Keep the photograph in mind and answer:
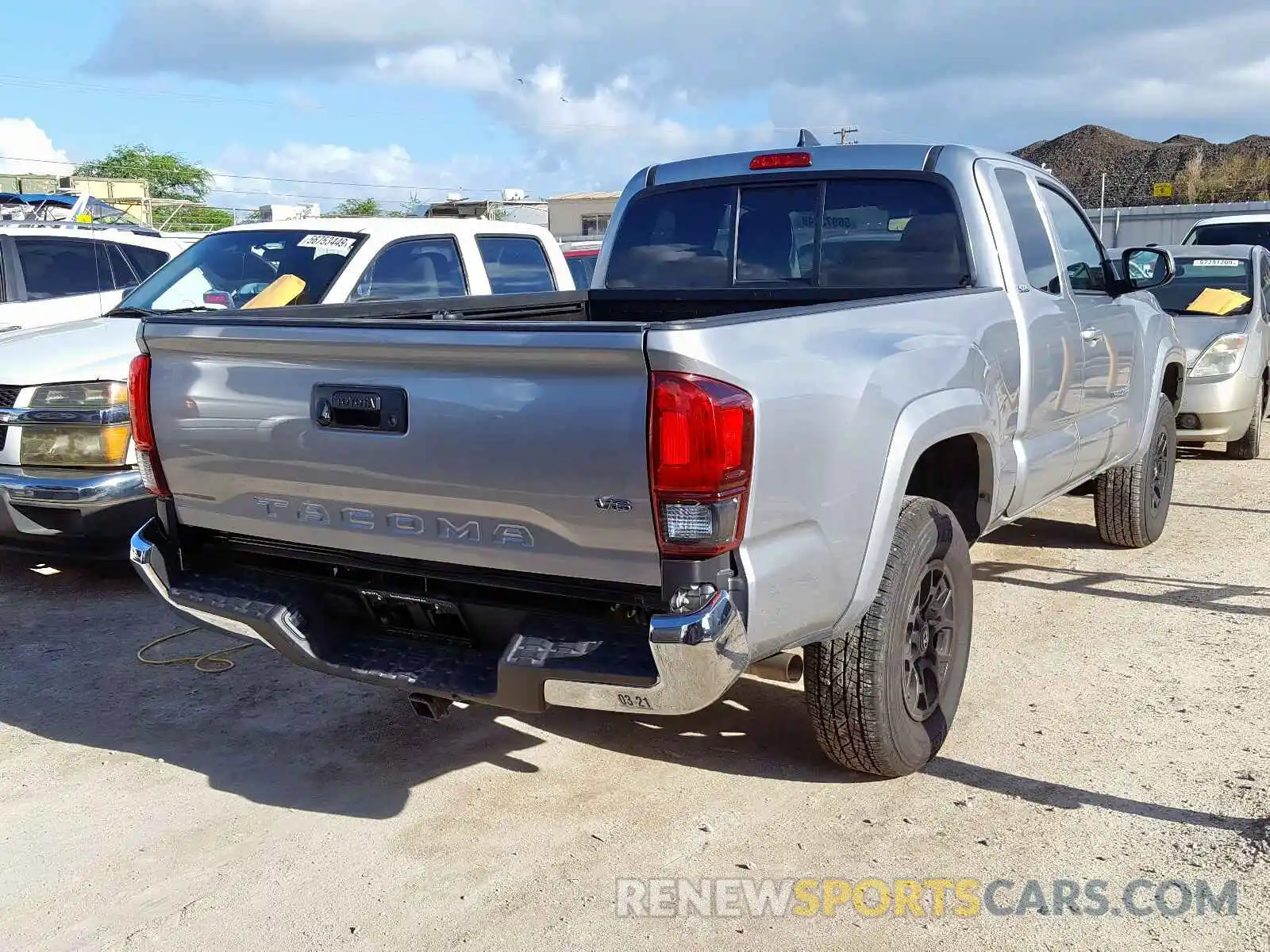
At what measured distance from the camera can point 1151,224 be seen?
79.6ft

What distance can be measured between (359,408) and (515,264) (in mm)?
4800

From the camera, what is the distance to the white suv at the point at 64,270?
863 centimetres

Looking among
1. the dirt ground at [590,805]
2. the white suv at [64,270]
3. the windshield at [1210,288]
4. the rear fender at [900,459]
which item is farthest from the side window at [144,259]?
the windshield at [1210,288]

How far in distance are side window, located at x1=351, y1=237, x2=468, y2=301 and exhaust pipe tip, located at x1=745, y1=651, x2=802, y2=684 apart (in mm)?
3801

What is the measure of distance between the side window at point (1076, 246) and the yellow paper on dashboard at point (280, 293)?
383 cm

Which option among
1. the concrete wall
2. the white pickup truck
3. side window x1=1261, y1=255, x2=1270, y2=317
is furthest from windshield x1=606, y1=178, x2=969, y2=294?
the concrete wall

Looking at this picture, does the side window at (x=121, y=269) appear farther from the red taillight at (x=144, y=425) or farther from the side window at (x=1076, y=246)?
the side window at (x=1076, y=246)

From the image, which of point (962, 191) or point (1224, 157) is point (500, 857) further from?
point (1224, 157)

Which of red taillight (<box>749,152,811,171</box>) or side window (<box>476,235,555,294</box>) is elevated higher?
red taillight (<box>749,152,811,171</box>)

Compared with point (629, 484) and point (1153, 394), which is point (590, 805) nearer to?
point (629, 484)

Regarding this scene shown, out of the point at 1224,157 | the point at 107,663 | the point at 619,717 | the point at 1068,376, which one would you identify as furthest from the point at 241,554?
the point at 1224,157

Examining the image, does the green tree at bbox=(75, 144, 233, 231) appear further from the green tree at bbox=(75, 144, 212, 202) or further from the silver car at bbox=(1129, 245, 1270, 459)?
the silver car at bbox=(1129, 245, 1270, 459)

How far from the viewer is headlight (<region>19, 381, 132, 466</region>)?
5.84m

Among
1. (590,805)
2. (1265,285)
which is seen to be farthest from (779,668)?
(1265,285)
